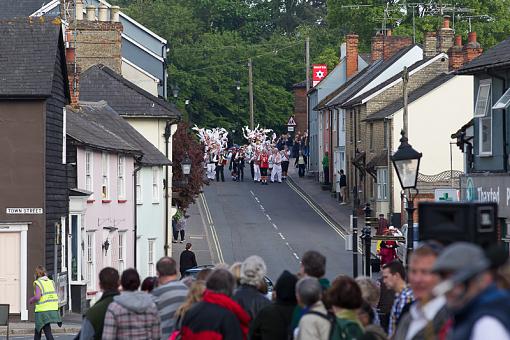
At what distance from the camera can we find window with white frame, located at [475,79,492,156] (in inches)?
1282

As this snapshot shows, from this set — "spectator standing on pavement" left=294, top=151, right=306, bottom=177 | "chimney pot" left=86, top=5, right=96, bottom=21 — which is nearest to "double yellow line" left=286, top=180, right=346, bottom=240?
"spectator standing on pavement" left=294, top=151, right=306, bottom=177

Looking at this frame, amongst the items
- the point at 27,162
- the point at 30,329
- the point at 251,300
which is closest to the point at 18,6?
the point at 27,162

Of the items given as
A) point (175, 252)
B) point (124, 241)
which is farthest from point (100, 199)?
point (175, 252)

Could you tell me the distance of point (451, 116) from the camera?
195ft

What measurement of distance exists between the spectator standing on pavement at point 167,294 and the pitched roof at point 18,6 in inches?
2212

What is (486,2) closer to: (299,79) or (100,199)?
(299,79)

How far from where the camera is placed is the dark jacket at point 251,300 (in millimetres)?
13422

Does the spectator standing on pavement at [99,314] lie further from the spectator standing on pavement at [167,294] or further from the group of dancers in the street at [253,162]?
the group of dancers in the street at [253,162]

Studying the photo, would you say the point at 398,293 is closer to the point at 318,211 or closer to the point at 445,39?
the point at 445,39

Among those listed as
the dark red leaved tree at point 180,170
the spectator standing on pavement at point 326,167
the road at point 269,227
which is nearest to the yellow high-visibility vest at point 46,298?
the road at point 269,227

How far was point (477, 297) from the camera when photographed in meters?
6.82

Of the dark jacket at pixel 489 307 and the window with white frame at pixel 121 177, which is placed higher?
the window with white frame at pixel 121 177

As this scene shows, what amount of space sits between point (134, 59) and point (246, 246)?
17309mm

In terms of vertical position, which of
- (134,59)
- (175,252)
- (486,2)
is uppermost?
(486,2)
